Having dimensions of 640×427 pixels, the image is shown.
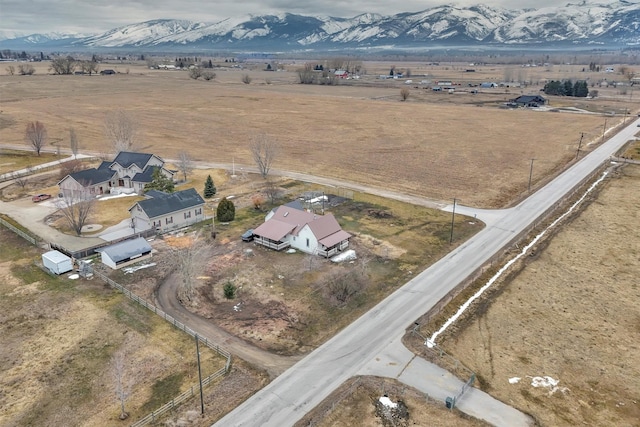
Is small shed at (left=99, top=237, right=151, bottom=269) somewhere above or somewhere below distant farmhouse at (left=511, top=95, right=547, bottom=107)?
below

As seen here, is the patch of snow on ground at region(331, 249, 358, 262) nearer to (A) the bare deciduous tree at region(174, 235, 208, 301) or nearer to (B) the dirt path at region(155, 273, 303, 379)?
(A) the bare deciduous tree at region(174, 235, 208, 301)

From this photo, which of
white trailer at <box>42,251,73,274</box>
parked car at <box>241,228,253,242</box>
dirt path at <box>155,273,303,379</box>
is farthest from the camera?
parked car at <box>241,228,253,242</box>

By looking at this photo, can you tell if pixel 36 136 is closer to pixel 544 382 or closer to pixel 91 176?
pixel 91 176

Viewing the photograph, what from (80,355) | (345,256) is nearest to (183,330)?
(80,355)

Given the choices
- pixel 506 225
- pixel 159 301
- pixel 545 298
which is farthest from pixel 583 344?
pixel 159 301

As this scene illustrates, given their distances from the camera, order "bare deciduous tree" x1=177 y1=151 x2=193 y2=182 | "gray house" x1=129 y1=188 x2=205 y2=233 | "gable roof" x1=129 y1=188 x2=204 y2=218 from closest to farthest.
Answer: "gable roof" x1=129 y1=188 x2=204 y2=218 → "gray house" x1=129 y1=188 x2=205 y2=233 → "bare deciduous tree" x1=177 y1=151 x2=193 y2=182

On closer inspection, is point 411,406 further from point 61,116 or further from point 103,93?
point 103,93

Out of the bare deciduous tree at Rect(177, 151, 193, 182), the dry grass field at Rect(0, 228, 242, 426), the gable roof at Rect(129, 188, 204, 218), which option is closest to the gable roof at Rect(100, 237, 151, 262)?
the dry grass field at Rect(0, 228, 242, 426)
